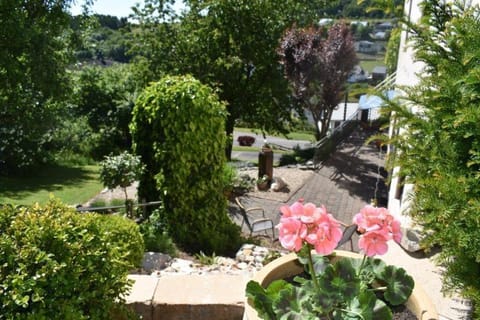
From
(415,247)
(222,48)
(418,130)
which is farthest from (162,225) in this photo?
(222,48)

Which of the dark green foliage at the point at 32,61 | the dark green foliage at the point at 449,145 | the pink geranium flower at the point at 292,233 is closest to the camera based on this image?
the pink geranium flower at the point at 292,233

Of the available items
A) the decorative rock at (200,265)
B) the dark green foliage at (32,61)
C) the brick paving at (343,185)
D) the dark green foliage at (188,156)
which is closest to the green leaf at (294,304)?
the decorative rock at (200,265)

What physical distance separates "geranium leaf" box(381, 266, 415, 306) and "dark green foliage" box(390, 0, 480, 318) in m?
0.24

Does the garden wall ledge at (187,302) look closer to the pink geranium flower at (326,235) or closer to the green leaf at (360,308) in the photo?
the green leaf at (360,308)

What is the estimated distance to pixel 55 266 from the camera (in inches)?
98.3

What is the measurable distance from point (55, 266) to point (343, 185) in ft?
37.5

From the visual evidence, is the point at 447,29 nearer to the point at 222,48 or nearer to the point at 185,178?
the point at 185,178

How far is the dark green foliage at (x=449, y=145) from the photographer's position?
2316 mm

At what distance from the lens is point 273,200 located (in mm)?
11289

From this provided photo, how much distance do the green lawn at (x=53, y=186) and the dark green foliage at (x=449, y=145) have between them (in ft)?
32.9

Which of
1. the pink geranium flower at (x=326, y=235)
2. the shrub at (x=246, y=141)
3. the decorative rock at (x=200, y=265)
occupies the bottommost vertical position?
the shrub at (x=246, y=141)

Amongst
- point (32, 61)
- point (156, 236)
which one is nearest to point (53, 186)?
point (32, 61)

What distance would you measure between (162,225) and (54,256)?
13.7ft

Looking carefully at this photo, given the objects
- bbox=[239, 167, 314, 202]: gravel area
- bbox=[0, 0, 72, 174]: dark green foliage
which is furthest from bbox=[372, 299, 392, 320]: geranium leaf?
bbox=[239, 167, 314, 202]: gravel area
